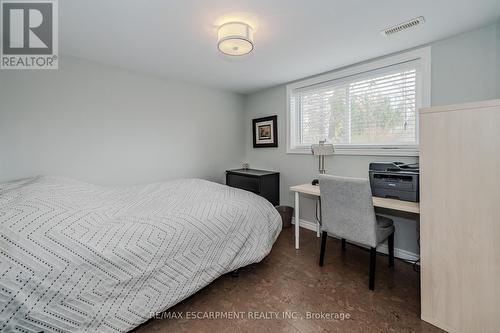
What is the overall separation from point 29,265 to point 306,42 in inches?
99.4

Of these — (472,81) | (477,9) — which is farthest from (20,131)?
(472,81)

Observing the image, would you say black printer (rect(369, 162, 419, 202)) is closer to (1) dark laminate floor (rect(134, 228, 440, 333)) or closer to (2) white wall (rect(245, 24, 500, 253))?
(2) white wall (rect(245, 24, 500, 253))

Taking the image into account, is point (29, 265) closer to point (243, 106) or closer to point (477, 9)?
point (477, 9)

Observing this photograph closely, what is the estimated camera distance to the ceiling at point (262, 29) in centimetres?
155

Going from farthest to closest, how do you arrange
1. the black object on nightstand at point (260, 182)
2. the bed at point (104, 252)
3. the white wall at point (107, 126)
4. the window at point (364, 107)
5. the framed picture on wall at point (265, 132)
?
the framed picture on wall at point (265, 132) → the black object on nightstand at point (260, 182) → the window at point (364, 107) → the white wall at point (107, 126) → the bed at point (104, 252)

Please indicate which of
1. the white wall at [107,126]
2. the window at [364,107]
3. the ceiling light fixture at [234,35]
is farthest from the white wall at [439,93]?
the ceiling light fixture at [234,35]

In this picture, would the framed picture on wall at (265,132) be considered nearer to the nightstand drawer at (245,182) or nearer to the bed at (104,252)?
the nightstand drawer at (245,182)

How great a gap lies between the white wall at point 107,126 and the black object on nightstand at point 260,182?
1.11ft

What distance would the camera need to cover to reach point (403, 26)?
5.92ft

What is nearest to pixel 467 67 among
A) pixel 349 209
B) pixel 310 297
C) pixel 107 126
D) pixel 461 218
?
pixel 461 218

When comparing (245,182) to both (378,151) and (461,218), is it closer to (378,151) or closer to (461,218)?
(378,151)

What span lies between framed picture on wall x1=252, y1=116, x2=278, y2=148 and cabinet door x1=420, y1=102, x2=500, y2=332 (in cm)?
221

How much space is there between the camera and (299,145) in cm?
334

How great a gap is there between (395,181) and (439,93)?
947 mm
